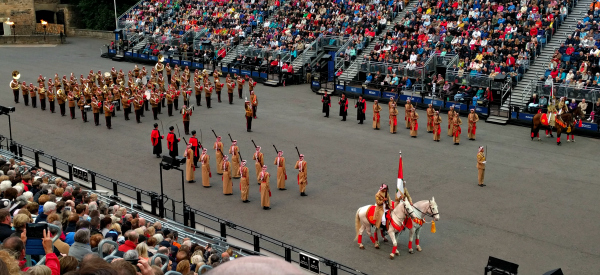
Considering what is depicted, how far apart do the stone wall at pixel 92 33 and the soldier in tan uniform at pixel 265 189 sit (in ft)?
144

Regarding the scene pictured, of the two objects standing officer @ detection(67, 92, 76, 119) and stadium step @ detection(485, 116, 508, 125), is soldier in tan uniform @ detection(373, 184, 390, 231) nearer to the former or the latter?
stadium step @ detection(485, 116, 508, 125)

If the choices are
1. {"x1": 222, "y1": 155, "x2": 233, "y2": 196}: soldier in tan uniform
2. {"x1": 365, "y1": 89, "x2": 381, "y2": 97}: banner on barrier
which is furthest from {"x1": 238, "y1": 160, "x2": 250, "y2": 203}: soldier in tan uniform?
{"x1": 365, "y1": 89, "x2": 381, "y2": 97}: banner on barrier

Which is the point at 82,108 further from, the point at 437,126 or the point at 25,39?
the point at 25,39

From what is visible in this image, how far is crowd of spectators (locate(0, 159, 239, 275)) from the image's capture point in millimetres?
6297

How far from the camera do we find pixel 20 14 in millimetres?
59844

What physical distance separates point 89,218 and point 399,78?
26619mm

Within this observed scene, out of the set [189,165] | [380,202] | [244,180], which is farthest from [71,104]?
[380,202]

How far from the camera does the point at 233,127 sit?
28.5 metres

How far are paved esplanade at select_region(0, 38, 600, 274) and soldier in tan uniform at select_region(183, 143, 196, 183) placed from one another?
1.74 ft

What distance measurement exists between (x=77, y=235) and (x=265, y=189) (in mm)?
10488

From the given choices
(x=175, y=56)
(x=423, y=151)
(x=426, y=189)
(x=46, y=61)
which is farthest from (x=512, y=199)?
(x=46, y=61)

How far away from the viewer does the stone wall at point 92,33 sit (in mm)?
59125

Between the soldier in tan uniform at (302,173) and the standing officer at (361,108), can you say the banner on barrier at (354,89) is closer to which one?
the standing officer at (361,108)

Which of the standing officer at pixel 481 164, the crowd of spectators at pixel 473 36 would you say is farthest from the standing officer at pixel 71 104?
the standing officer at pixel 481 164
